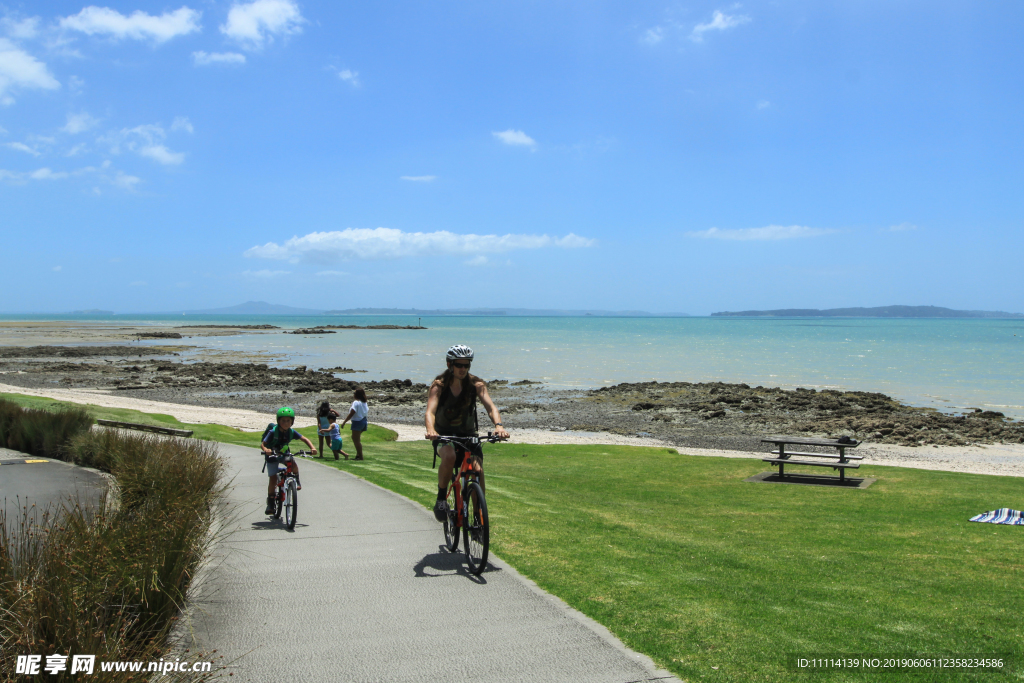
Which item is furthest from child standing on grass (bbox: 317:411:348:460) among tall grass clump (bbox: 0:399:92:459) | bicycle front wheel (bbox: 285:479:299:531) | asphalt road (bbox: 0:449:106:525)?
bicycle front wheel (bbox: 285:479:299:531)

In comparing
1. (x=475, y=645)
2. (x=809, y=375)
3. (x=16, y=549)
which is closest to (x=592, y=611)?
(x=475, y=645)

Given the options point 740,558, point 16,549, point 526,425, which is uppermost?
point 16,549

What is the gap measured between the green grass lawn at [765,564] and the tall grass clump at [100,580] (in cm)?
295

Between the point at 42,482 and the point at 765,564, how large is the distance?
10.4 metres

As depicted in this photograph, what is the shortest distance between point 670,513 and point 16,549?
9029 mm

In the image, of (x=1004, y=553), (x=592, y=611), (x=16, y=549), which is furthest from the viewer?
(x=1004, y=553)

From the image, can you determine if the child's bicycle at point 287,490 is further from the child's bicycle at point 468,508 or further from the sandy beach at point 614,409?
the sandy beach at point 614,409

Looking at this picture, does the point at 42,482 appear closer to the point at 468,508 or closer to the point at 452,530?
the point at 452,530

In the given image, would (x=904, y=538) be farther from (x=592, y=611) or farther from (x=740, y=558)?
(x=592, y=611)

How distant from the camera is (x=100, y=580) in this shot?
430 cm

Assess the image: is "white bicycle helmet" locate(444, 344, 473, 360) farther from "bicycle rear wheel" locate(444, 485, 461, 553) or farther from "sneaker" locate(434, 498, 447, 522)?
"sneaker" locate(434, 498, 447, 522)

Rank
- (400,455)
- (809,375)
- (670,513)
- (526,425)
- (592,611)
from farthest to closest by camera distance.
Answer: (809,375)
(526,425)
(400,455)
(670,513)
(592,611)

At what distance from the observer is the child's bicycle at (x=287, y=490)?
27.1 feet

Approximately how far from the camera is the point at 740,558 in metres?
7.74
